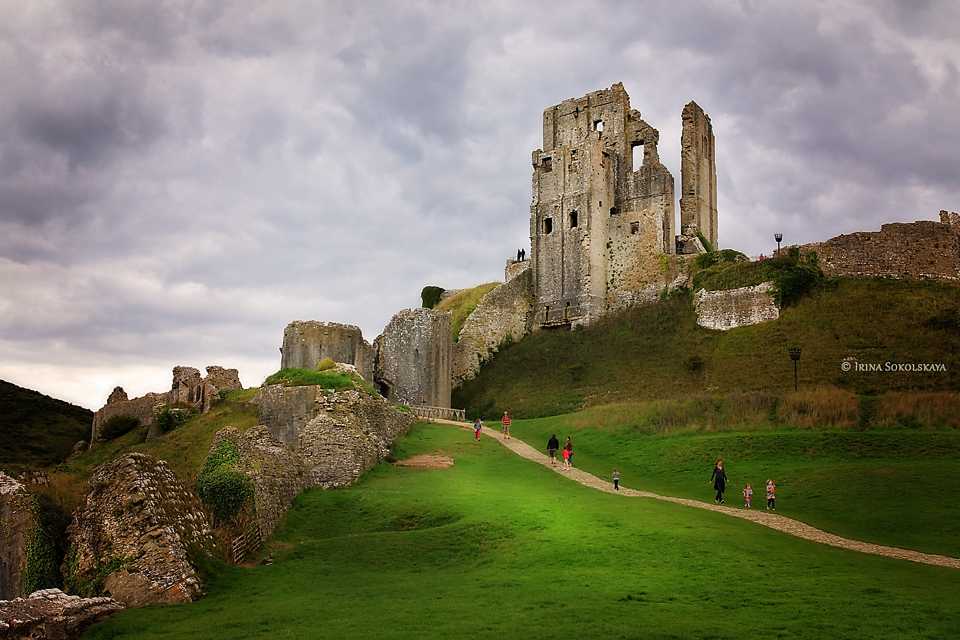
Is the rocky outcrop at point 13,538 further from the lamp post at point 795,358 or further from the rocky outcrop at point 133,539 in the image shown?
the lamp post at point 795,358

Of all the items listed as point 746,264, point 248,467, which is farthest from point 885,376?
point 248,467

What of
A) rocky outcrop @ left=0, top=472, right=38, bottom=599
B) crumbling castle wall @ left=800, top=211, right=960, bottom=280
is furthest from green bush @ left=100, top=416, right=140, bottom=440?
crumbling castle wall @ left=800, top=211, right=960, bottom=280

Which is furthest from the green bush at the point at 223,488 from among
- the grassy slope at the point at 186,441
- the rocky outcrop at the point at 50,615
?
the grassy slope at the point at 186,441

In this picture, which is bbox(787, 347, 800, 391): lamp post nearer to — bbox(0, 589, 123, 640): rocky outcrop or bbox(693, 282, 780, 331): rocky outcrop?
bbox(693, 282, 780, 331): rocky outcrop

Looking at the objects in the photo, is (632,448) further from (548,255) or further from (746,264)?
(548,255)

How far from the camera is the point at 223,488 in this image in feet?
59.6

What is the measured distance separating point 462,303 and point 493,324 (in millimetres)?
9798

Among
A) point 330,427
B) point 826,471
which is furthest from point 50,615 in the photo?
point 826,471

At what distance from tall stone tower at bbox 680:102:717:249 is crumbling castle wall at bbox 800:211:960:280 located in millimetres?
14500

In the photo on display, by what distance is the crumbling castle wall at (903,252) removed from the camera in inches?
1702

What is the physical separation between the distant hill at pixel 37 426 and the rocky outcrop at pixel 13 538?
28298 millimetres

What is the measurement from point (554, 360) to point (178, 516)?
129ft

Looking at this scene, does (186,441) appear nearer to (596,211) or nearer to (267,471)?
(267,471)

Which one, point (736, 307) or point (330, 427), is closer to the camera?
point (330, 427)
